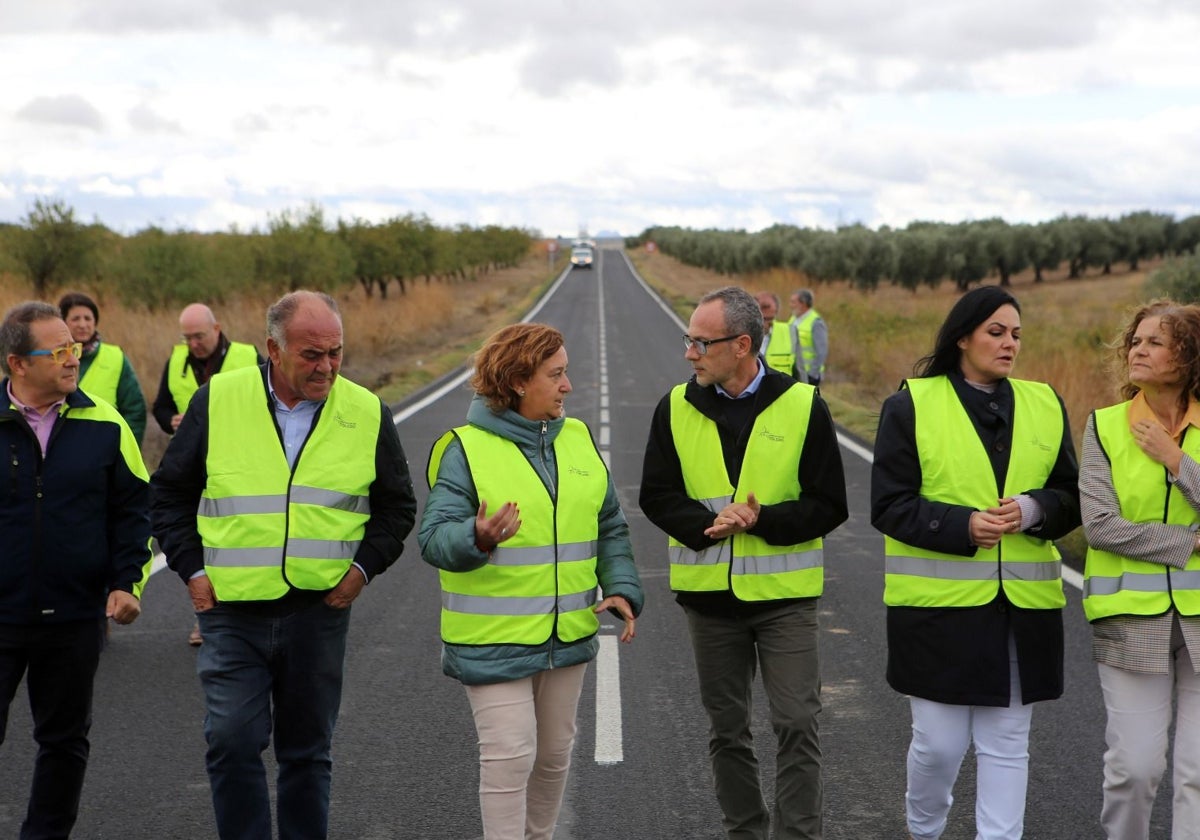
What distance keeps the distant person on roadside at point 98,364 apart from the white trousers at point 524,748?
15.0 ft

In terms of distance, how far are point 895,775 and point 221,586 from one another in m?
3.01

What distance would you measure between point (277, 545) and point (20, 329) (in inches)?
47.6

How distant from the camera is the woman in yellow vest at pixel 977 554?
159 inches

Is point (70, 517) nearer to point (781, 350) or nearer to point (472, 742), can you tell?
point (472, 742)

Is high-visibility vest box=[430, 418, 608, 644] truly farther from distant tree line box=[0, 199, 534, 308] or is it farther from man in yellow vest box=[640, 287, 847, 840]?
distant tree line box=[0, 199, 534, 308]

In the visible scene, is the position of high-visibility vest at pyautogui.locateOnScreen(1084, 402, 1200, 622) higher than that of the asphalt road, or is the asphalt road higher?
high-visibility vest at pyautogui.locateOnScreen(1084, 402, 1200, 622)

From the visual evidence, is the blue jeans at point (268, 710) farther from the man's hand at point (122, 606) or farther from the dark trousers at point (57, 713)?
the dark trousers at point (57, 713)

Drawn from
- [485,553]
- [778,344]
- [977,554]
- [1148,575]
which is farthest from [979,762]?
[778,344]

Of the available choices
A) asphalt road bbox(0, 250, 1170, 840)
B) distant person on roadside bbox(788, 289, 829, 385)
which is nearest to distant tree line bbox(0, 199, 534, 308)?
distant person on roadside bbox(788, 289, 829, 385)

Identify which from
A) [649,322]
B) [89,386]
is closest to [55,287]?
[649,322]

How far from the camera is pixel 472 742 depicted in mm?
5754

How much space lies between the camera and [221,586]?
400 centimetres

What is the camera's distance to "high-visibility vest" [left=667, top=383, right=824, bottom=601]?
14.1 ft

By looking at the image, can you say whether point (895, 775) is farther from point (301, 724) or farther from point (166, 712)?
point (166, 712)
